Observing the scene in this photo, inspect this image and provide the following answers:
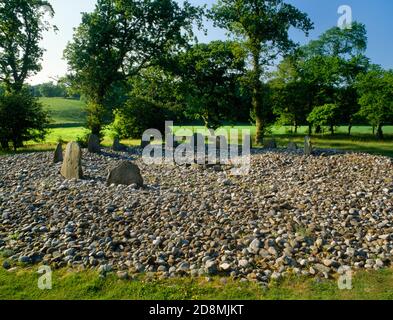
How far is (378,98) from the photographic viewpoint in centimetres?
3488

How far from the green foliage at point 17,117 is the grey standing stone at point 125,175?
1579 cm

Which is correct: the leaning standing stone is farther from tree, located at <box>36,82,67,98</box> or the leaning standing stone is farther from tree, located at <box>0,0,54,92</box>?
tree, located at <box>36,82,67,98</box>

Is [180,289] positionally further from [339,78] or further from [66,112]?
[66,112]

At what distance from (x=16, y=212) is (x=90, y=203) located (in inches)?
76.5

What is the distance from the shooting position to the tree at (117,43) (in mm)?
27594

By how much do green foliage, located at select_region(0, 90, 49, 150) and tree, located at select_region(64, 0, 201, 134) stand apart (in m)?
4.02

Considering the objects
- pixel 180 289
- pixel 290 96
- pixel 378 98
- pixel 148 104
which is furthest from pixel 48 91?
pixel 180 289

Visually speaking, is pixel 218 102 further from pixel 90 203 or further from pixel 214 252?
pixel 214 252

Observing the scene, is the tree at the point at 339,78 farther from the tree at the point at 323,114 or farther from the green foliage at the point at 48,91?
the green foliage at the point at 48,91

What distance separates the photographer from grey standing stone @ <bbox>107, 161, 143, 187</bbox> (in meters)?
12.5

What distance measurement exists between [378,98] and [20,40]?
35.2 m
